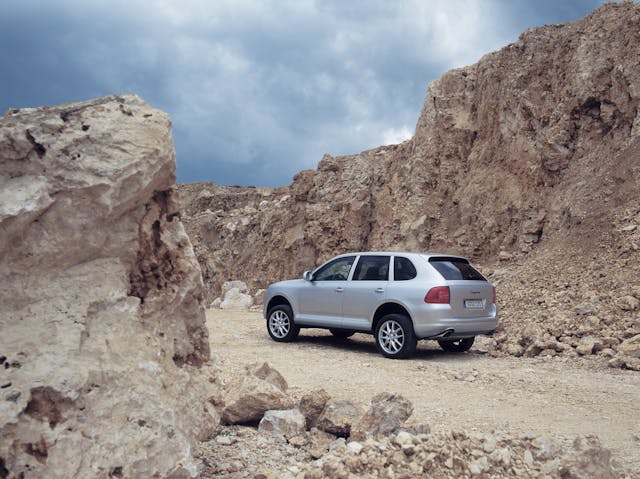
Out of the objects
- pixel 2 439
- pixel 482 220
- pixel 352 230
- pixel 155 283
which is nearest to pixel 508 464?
pixel 155 283

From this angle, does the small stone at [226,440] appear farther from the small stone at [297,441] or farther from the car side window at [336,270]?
the car side window at [336,270]

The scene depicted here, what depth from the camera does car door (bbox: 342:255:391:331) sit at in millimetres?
10078

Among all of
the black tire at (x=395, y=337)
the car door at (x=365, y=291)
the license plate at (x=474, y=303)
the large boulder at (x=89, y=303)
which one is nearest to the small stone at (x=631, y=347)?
the license plate at (x=474, y=303)

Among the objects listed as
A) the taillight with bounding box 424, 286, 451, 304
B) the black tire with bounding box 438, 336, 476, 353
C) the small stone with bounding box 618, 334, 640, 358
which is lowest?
the black tire with bounding box 438, 336, 476, 353

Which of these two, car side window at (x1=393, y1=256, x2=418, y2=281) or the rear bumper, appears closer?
the rear bumper

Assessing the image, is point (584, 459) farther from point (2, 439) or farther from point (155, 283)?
point (2, 439)

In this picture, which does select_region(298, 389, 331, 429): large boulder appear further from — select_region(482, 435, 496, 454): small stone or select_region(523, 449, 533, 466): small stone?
select_region(523, 449, 533, 466): small stone

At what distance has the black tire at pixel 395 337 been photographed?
9.45m

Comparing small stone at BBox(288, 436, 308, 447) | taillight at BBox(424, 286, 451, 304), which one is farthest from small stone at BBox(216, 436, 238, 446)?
taillight at BBox(424, 286, 451, 304)

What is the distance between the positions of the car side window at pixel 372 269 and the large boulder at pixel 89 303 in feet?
22.0

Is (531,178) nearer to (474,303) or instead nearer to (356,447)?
(474,303)

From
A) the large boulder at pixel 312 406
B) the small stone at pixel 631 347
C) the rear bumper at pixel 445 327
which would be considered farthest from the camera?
the rear bumper at pixel 445 327

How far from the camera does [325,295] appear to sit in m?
10.8

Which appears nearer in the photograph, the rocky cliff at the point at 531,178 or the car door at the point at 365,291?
the car door at the point at 365,291
